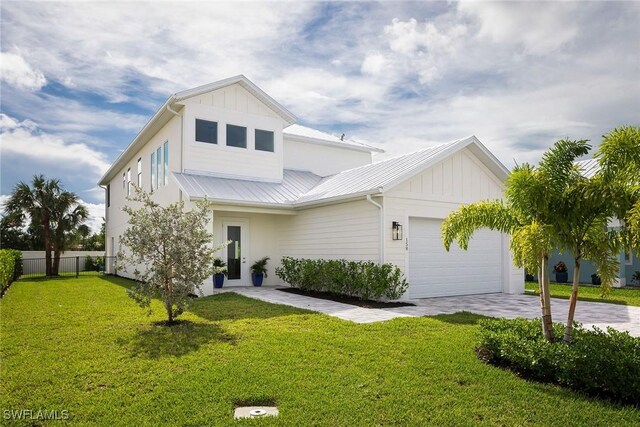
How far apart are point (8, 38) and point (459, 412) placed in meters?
8.90

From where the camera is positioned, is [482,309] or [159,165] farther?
[159,165]

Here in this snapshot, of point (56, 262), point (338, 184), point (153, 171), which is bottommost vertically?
point (56, 262)

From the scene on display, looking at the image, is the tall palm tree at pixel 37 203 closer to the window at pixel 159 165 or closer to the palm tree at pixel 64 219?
the palm tree at pixel 64 219

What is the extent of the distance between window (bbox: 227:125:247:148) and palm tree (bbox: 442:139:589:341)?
37.1 ft

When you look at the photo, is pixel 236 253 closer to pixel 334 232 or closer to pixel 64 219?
pixel 334 232

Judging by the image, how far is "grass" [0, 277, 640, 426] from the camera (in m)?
4.02

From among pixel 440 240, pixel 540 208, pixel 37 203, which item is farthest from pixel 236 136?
pixel 37 203

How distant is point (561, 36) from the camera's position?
30.6ft

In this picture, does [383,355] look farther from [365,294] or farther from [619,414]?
[365,294]

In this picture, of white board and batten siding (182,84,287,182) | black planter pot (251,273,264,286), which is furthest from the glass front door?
white board and batten siding (182,84,287,182)

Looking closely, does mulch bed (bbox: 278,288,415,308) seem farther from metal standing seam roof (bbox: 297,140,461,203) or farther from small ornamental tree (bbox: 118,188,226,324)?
small ornamental tree (bbox: 118,188,226,324)

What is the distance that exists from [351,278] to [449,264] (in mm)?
3266

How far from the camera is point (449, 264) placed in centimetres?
1279

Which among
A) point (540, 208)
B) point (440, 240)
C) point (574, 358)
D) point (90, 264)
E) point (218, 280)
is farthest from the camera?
point (90, 264)
